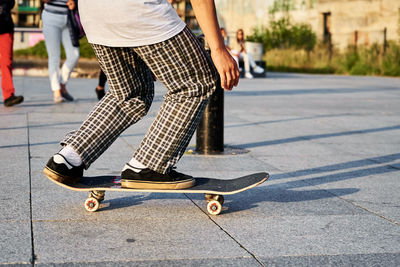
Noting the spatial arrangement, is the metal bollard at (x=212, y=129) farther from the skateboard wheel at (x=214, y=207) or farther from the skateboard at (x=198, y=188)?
the skateboard wheel at (x=214, y=207)

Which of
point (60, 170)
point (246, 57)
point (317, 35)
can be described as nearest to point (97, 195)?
point (60, 170)

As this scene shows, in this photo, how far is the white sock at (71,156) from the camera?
3.81 meters

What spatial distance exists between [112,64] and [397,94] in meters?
11.9

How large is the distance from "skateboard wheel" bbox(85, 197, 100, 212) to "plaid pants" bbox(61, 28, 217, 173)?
20 centimetres

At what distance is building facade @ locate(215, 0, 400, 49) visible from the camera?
3688 centimetres

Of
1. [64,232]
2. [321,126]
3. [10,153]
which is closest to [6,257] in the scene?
[64,232]

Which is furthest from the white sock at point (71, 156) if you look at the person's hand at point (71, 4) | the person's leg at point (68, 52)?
the person's leg at point (68, 52)

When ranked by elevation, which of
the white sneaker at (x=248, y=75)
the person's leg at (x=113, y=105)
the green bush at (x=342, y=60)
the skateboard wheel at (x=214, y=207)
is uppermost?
the person's leg at (x=113, y=105)

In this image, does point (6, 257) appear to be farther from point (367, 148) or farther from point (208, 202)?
point (367, 148)

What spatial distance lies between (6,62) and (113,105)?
623 cm

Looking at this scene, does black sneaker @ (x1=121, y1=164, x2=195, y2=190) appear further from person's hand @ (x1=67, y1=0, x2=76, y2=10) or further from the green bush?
the green bush

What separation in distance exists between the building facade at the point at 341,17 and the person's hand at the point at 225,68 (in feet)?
100

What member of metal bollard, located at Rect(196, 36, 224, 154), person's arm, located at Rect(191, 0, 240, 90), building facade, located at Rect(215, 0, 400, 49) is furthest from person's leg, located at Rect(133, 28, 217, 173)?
building facade, located at Rect(215, 0, 400, 49)

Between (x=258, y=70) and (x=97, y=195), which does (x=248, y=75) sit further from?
(x=97, y=195)
